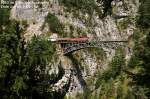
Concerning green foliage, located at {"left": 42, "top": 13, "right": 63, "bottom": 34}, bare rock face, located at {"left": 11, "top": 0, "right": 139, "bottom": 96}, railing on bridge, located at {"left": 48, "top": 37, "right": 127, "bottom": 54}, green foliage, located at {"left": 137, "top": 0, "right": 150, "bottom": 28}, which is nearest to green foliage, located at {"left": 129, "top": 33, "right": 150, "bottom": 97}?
green foliage, located at {"left": 137, "top": 0, "right": 150, "bottom": 28}

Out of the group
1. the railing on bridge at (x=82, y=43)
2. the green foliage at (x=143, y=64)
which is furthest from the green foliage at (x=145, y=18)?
the railing on bridge at (x=82, y=43)

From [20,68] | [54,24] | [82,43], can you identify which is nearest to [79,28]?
[54,24]

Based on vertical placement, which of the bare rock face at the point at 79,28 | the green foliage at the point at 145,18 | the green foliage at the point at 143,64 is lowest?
the bare rock face at the point at 79,28

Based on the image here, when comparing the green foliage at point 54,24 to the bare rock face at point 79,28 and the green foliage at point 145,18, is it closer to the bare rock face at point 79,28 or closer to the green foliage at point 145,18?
the bare rock face at point 79,28

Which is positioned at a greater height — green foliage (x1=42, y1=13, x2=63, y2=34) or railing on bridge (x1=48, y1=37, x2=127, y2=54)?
green foliage (x1=42, y1=13, x2=63, y2=34)

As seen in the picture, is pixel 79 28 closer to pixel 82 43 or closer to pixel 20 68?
pixel 82 43

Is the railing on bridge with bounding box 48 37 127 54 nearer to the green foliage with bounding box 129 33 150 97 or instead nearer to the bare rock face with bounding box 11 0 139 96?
the bare rock face with bounding box 11 0 139 96

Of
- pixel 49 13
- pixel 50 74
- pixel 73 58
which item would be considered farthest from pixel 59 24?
pixel 50 74

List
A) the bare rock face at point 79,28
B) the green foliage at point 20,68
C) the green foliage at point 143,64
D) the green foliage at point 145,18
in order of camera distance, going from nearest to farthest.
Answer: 1. the green foliage at point 20,68
2. the green foliage at point 143,64
3. the green foliage at point 145,18
4. the bare rock face at point 79,28

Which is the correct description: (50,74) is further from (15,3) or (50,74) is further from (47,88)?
(15,3)
